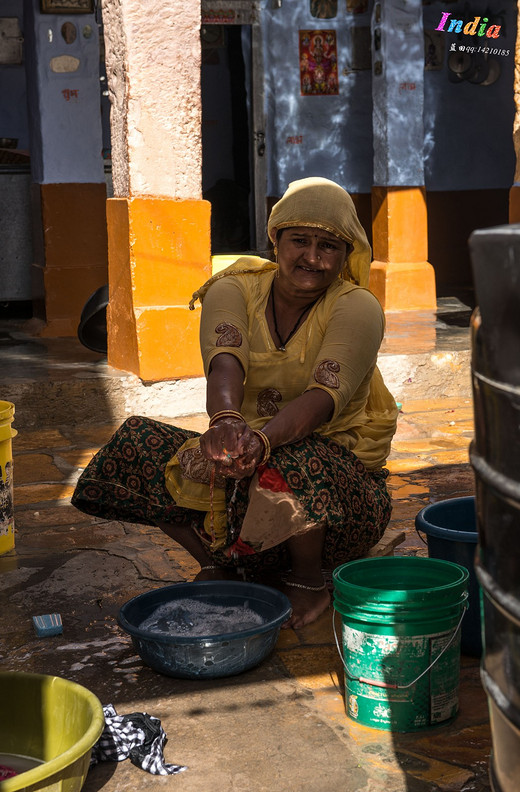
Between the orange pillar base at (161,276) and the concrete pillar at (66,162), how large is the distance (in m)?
2.06

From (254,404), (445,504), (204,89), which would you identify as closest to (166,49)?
(254,404)

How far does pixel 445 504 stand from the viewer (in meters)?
3.15

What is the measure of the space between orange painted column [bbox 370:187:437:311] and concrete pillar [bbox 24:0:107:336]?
104 inches

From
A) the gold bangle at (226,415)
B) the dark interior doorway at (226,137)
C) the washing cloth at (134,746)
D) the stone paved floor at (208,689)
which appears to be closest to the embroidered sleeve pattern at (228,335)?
the gold bangle at (226,415)

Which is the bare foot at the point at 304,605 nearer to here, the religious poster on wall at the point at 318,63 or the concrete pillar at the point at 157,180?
the concrete pillar at the point at 157,180

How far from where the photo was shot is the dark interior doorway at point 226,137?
531 inches

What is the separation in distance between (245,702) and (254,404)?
3.71 ft

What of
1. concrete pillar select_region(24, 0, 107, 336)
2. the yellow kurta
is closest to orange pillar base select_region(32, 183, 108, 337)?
concrete pillar select_region(24, 0, 107, 336)

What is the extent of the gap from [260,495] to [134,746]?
0.87 metres

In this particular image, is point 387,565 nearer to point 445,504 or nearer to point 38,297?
point 445,504

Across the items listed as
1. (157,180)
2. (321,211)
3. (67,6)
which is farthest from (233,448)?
(67,6)

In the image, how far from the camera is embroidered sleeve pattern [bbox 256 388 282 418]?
346 cm

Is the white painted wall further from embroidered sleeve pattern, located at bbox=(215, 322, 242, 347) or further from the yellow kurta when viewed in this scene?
embroidered sleeve pattern, located at bbox=(215, 322, 242, 347)

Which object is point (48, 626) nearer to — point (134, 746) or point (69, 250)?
point (134, 746)
